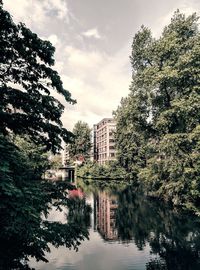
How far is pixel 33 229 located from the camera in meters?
7.04

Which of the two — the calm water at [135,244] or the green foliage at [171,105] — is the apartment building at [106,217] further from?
the green foliage at [171,105]

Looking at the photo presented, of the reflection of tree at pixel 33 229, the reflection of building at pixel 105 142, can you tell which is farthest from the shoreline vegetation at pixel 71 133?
the reflection of building at pixel 105 142

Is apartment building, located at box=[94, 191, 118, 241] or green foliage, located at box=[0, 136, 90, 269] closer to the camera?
green foliage, located at box=[0, 136, 90, 269]

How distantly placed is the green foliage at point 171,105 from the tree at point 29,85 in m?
18.5

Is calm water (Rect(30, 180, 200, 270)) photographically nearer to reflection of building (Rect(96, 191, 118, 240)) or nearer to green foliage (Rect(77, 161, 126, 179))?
reflection of building (Rect(96, 191, 118, 240))

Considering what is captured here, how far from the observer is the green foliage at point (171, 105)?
87.4 ft

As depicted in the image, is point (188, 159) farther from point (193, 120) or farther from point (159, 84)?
point (159, 84)

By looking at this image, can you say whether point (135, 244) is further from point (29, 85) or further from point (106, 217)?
point (29, 85)

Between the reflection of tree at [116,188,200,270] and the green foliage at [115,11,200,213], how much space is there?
2958mm

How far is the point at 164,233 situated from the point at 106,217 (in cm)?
840

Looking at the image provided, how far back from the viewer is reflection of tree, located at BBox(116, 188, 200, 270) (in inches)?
617

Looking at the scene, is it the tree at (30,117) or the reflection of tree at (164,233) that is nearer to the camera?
the tree at (30,117)

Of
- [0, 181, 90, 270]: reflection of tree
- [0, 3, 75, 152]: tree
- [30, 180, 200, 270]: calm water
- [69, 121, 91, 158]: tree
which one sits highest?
[69, 121, 91, 158]: tree

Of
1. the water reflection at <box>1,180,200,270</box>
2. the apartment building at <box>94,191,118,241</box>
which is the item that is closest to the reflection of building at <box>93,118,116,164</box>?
the apartment building at <box>94,191,118,241</box>
